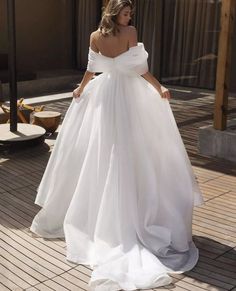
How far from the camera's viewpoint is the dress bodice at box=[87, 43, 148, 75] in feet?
10.4

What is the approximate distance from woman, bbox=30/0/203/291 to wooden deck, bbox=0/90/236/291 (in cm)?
13

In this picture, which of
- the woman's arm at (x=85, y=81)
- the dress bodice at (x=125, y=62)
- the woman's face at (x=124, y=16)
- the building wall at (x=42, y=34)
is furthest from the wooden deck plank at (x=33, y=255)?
the building wall at (x=42, y=34)

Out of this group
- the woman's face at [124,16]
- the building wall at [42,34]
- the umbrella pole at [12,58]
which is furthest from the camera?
the building wall at [42,34]

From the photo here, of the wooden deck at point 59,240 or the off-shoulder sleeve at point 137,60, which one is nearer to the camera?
the wooden deck at point 59,240

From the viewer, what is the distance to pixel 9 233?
357 cm

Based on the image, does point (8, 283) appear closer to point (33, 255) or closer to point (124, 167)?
point (33, 255)

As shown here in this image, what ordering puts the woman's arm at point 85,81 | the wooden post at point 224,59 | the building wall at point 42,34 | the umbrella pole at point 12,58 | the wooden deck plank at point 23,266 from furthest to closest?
the building wall at point 42,34
the umbrella pole at point 12,58
the wooden post at point 224,59
the woman's arm at point 85,81
the wooden deck plank at point 23,266

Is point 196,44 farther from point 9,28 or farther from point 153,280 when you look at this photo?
point 153,280

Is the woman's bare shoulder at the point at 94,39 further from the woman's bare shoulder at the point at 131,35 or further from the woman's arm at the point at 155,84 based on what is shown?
the woman's arm at the point at 155,84

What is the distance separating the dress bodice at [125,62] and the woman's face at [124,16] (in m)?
0.17

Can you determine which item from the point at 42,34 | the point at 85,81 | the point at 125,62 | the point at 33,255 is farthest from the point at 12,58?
the point at 42,34

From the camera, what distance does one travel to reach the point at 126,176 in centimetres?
309

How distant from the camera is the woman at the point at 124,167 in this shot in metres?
3.07

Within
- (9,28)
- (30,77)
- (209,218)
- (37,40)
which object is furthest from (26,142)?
(37,40)
